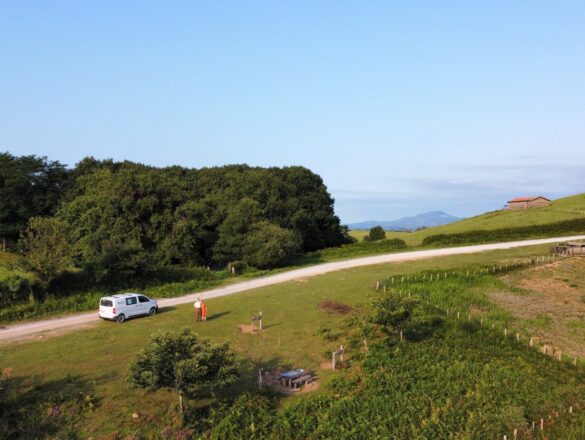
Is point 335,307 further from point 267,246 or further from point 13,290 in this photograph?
point 13,290

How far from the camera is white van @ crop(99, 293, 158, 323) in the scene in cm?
3172

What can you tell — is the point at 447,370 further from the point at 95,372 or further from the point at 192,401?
the point at 95,372

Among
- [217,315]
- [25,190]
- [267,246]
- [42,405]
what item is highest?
[25,190]

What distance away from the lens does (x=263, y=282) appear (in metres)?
46.9

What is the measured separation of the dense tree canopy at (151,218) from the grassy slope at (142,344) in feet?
39.6

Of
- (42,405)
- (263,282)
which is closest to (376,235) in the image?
(263,282)

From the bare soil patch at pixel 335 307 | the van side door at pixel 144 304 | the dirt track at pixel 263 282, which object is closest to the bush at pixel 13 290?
the dirt track at pixel 263 282

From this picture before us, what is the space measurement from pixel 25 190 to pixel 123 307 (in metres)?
47.6

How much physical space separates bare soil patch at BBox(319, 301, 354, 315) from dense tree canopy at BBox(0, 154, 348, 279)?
17.5 metres

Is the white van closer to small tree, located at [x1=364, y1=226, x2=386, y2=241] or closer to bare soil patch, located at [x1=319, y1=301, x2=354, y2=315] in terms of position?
bare soil patch, located at [x1=319, y1=301, x2=354, y2=315]

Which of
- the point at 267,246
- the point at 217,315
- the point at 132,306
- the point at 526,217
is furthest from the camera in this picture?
the point at 526,217

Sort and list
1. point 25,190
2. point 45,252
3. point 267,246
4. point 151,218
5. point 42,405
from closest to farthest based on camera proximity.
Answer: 1. point 42,405
2. point 45,252
3. point 267,246
4. point 151,218
5. point 25,190

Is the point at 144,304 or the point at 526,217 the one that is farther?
the point at 526,217

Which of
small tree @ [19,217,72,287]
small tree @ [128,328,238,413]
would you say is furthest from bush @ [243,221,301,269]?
small tree @ [128,328,238,413]
